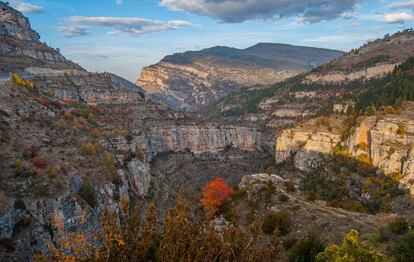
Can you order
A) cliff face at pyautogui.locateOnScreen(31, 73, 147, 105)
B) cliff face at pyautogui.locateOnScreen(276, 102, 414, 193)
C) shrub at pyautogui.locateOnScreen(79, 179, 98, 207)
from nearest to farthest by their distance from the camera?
shrub at pyautogui.locateOnScreen(79, 179, 98, 207) → cliff face at pyautogui.locateOnScreen(276, 102, 414, 193) → cliff face at pyautogui.locateOnScreen(31, 73, 147, 105)

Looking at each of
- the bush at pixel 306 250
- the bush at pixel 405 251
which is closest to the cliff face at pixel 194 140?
the bush at pixel 306 250

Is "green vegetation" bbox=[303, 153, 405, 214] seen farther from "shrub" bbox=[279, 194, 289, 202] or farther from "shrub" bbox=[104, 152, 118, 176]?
"shrub" bbox=[104, 152, 118, 176]

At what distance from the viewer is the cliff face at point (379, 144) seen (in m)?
84.5

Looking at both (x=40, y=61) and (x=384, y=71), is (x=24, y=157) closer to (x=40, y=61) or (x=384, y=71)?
(x=40, y=61)

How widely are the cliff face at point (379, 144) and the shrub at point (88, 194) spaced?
61.0 metres

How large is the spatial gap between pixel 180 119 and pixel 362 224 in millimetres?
110358

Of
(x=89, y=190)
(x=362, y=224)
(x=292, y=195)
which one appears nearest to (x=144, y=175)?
(x=89, y=190)

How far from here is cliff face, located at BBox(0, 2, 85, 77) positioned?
127 metres

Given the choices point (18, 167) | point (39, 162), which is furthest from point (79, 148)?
point (18, 167)

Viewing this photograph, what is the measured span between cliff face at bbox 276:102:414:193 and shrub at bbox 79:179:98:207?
200ft

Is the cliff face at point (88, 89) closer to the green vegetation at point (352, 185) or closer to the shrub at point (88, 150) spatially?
the shrub at point (88, 150)

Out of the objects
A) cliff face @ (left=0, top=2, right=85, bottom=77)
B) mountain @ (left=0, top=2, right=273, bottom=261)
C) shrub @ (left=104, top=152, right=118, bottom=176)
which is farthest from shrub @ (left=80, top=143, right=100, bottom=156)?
cliff face @ (left=0, top=2, right=85, bottom=77)

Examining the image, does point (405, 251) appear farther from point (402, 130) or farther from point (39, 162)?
point (402, 130)

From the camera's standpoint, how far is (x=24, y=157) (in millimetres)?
50438
